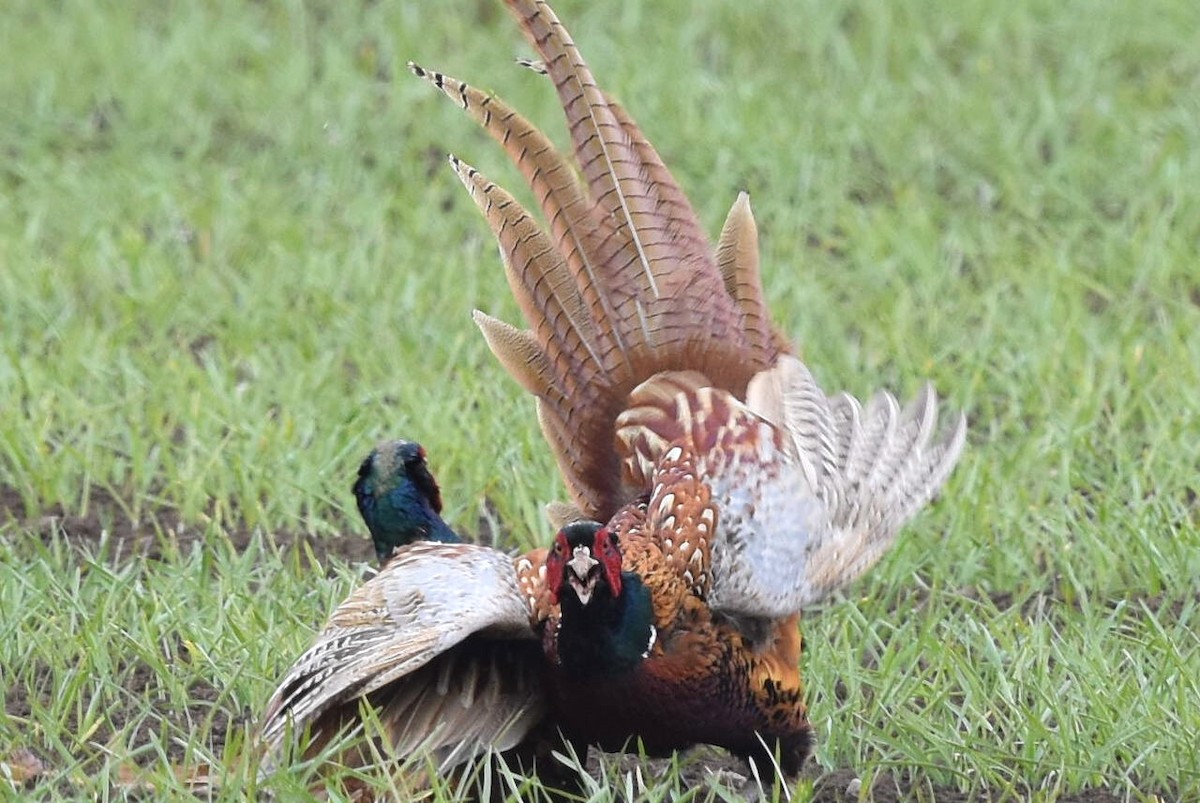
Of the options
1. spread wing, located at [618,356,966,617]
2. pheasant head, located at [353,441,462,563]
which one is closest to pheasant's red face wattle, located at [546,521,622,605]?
spread wing, located at [618,356,966,617]

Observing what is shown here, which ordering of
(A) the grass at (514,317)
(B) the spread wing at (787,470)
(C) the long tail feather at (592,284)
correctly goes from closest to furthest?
(B) the spread wing at (787,470) → (A) the grass at (514,317) → (C) the long tail feather at (592,284)

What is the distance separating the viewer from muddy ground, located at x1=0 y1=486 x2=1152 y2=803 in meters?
3.53

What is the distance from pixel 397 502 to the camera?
402 cm

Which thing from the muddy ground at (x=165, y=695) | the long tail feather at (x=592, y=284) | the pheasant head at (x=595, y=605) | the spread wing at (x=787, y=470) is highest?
the long tail feather at (x=592, y=284)

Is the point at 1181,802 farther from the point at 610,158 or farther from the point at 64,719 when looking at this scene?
the point at 64,719

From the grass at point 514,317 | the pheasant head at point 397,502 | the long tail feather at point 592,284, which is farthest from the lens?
the pheasant head at point 397,502

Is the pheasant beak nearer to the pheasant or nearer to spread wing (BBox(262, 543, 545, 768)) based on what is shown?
the pheasant

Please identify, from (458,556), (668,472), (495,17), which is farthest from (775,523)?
(495,17)

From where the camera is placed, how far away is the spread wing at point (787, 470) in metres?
3.52

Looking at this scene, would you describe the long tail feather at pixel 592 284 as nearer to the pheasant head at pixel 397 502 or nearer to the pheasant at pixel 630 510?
the pheasant at pixel 630 510

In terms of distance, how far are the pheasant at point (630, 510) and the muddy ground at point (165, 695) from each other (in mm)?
167

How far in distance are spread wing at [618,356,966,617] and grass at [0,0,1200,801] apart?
0.98 feet

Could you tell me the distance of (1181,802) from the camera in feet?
11.3

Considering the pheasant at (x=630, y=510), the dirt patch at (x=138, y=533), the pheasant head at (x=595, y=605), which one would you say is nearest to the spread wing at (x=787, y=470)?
the pheasant at (x=630, y=510)
